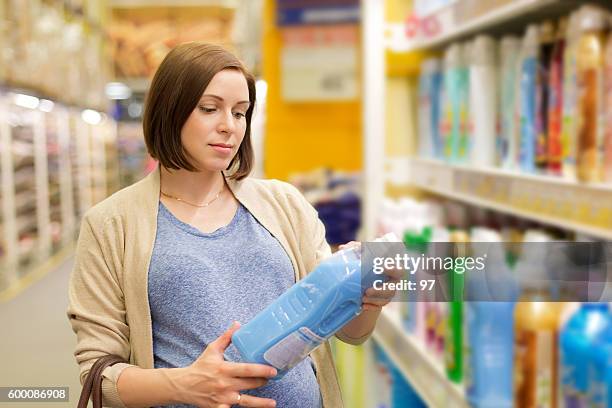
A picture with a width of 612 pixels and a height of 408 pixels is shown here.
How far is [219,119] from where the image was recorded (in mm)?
673

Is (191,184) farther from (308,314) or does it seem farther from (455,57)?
(455,57)

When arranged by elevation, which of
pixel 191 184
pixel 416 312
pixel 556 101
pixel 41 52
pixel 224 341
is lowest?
pixel 416 312

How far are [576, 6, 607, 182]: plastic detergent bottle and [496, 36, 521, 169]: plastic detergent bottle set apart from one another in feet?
1.33

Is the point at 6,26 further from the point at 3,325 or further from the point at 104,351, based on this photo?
the point at 104,351

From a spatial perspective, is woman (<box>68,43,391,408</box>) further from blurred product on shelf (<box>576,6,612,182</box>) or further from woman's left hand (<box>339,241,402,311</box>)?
blurred product on shelf (<box>576,6,612,182</box>)

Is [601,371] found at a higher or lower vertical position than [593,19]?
lower

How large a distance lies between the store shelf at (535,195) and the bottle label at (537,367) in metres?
0.22

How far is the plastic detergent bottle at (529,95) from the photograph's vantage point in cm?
162

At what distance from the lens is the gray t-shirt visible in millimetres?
710

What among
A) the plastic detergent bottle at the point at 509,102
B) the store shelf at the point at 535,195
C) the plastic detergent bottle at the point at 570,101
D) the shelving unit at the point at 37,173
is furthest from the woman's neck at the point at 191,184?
the shelving unit at the point at 37,173

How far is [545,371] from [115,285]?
77cm

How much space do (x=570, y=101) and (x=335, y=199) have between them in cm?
123

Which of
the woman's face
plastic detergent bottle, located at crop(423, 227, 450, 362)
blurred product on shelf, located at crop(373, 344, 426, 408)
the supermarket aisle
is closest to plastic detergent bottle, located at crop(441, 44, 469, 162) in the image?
plastic detergent bottle, located at crop(423, 227, 450, 362)

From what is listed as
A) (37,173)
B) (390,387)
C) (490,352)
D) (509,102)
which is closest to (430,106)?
(509,102)
